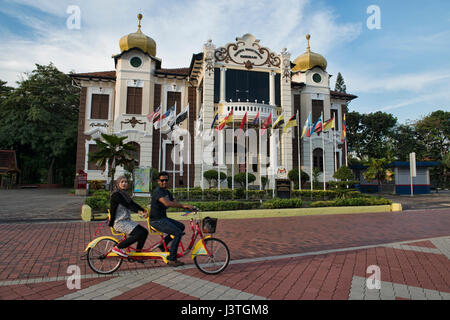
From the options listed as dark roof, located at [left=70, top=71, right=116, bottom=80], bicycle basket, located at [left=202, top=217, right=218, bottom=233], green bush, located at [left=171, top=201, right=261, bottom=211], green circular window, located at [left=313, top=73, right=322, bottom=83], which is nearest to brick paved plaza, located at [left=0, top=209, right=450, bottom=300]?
bicycle basket, located at [left=202, top=217, right=218, bottom=233]

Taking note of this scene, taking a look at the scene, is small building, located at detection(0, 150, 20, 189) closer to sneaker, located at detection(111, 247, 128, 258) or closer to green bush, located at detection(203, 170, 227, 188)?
green bush, located at detection(203, 170, 227, 188)

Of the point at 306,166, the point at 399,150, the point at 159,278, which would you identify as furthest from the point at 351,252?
the point at 399,150

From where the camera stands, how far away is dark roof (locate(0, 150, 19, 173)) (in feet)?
92.6

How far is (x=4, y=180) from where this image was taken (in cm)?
2978

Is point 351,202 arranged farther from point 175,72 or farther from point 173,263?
point 175,72

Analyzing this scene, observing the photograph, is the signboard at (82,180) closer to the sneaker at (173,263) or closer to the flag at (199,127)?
the flag at (199,127)

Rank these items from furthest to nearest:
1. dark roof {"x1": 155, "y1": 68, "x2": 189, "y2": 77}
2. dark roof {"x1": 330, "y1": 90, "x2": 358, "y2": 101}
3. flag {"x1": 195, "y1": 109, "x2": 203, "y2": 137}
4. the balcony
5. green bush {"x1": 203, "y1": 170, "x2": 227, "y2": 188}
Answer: dark roof {"x1": 330, "y1": 90, "x2": 358, "y2": 101} < dark roof {"x1": 155, "y1": 68, "x2": 189, "y2": 77} < flag {"x1": 195, "y1": 109, "x2": 203, "y2": 137} < the balcony < green bush {"x1": 203, "y1": 170, "x2": 227, "y2": 188}

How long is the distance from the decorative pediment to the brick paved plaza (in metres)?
17.8

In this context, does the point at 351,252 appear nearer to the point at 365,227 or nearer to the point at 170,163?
the point at 365,227

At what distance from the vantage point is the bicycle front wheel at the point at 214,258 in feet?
15.0

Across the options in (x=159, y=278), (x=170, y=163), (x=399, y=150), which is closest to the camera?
(x=159, y=278)

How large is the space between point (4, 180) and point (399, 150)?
5280 centimetres

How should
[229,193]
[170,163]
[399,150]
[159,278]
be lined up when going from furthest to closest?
[399,150] → [170,163] → [229,193] → [159,278]

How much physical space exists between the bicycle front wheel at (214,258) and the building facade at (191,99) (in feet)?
54.0
